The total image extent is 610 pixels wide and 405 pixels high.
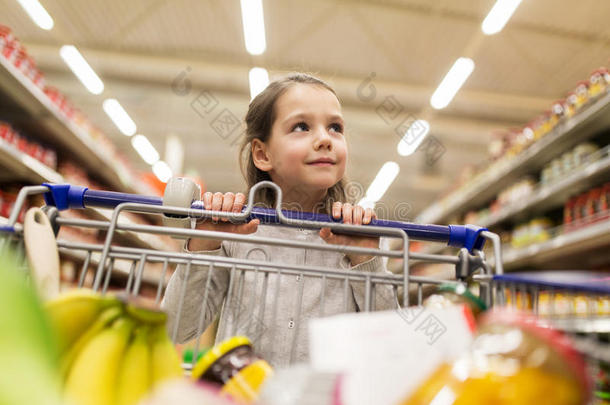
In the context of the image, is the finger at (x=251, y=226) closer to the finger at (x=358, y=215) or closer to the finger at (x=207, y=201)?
the finger at (x=207, y=201)

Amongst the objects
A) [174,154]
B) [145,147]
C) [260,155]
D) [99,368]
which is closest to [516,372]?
[99,368]

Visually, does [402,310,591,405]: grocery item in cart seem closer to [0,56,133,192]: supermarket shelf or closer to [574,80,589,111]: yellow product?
[574,80,589,111]: yellow product

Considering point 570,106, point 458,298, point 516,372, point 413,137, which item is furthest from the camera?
point 413,137

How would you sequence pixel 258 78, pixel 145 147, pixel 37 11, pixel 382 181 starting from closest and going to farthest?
pixel 37 11 < pixel 258 78 < pixel 145 147 < pixel 382 181

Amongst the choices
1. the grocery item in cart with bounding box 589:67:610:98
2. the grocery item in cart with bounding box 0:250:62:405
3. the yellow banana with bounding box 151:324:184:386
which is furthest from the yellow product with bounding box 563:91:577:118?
the grocery item in cart with bounding box 0:250:62:405

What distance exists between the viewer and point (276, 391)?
16.9 inches

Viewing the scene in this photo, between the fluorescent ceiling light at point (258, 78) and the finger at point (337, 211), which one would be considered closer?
the finger at point (337, 211)

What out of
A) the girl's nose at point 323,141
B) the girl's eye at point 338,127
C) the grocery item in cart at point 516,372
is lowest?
the grocery item in cart at point 516,372

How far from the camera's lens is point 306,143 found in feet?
3.96

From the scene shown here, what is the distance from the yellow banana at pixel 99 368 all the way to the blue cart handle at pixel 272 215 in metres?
0.39

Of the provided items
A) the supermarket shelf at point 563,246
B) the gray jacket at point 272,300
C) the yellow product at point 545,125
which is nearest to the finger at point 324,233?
the gray jacket at point 272,300

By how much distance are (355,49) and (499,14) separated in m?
1.72

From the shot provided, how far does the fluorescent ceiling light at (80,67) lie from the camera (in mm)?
4895

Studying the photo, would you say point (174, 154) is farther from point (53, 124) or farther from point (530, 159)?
point (530, 159)
